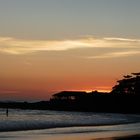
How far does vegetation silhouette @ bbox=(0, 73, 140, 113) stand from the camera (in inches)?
4277

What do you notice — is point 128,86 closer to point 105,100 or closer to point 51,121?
point 105,100

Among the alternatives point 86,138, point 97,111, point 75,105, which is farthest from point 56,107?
point 86,138

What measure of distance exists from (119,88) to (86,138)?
90990 mm

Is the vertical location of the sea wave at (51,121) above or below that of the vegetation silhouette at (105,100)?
below

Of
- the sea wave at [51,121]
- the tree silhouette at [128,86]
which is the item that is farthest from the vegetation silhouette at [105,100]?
the sea wave at [51,121]

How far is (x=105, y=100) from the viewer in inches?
4400

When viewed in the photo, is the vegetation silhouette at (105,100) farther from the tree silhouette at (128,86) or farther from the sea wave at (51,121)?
the sea wave at (51,121)

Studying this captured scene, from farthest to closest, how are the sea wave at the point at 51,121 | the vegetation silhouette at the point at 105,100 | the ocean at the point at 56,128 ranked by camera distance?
the vegetation silhouette at the point at 105,100
the sea wave at the point at 51,121
the ocean at the point at 56,128

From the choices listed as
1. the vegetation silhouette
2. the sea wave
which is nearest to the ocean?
the sea wave

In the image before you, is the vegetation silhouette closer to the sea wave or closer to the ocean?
the sea wave

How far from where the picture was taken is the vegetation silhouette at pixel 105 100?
4277 inches

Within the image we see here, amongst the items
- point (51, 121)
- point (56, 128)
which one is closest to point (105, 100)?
point (51, 121)

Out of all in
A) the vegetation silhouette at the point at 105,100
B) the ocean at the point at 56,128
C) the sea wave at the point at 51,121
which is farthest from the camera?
the vegetation silhouette at the point at 105,100

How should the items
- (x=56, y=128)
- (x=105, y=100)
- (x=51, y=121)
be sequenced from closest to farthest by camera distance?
(x=56, y=128)
(x=51, y=121)
(x=105, y=100)
